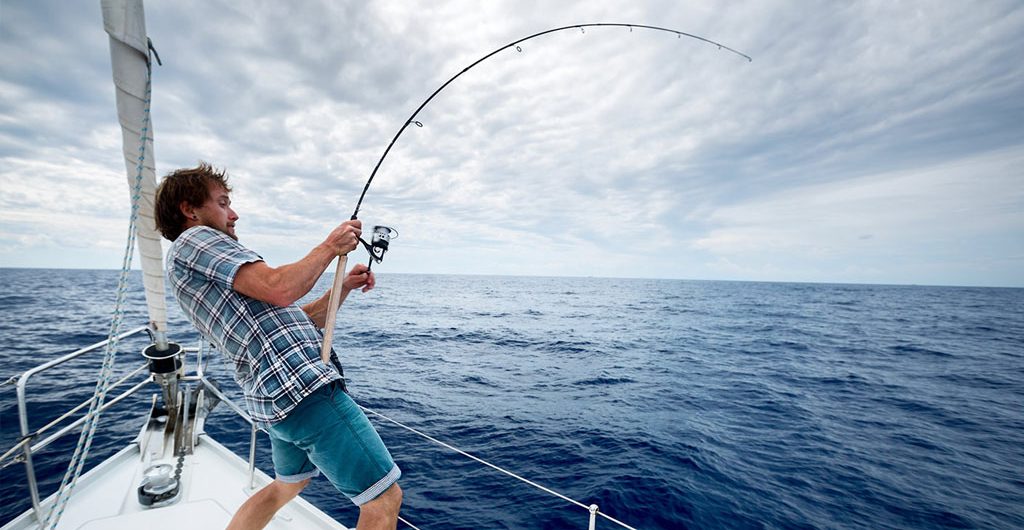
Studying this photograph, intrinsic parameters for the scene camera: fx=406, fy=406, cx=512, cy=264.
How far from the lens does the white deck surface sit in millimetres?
2453

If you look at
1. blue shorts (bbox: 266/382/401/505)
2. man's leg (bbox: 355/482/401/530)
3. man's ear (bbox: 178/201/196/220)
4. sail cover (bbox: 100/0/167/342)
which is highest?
sail cover (bbox: 100/0/167/342)

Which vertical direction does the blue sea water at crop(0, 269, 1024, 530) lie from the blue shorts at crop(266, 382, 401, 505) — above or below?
below

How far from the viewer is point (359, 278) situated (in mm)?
2164

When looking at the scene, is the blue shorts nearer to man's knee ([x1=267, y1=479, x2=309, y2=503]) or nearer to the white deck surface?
man's knee ([x1=267, y1=479, x2=309, y2=503])

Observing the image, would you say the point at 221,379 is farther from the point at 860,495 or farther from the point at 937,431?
the point at 937,431

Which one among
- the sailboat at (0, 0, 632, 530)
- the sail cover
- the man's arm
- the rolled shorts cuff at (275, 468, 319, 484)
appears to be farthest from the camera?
the sail cover

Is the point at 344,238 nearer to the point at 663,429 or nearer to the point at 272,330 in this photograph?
the point at 272,330

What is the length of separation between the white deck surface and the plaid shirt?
156 cm

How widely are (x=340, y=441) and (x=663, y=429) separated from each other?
7150mm

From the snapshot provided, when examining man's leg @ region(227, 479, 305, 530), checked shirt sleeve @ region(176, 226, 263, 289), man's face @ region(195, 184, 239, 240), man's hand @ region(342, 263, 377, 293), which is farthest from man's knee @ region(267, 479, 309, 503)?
man's face @ region(195, 184, 239, 240)

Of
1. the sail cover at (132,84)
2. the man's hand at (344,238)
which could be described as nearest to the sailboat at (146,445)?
the sail cover at (132,84)

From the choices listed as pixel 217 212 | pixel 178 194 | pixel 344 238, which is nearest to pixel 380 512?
pixel 344 238

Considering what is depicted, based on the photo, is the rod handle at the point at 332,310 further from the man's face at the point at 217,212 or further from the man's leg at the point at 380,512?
the man's leg at the point at 380,512

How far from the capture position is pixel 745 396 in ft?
32.2
